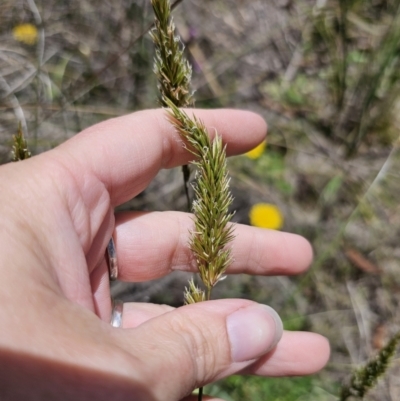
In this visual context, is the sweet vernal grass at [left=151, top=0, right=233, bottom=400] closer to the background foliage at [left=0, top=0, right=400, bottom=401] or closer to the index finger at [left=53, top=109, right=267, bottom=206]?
the index finger at [left=53, top=109, right=267, bottom=206]

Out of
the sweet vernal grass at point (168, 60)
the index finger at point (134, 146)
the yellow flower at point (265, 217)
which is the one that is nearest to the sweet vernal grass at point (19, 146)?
the index finger at point (134, 146)

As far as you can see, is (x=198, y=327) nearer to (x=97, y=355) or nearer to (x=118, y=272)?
(x=97, y=355)

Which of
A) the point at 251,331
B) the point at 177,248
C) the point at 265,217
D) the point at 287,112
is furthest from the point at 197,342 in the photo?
the point at 287,112

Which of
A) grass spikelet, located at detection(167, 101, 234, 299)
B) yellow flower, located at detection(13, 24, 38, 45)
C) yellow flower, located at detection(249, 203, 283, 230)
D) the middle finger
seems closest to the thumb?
grass spikelet, located at detection(167, 101, 234, 299)

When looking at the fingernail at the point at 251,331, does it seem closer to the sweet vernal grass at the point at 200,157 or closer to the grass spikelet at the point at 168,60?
the sweet vernal grass at the point at 200,157

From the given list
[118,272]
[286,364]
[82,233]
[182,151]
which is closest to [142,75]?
[182,151]

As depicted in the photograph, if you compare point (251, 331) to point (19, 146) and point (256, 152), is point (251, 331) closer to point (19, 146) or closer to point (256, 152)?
point (19, 146)

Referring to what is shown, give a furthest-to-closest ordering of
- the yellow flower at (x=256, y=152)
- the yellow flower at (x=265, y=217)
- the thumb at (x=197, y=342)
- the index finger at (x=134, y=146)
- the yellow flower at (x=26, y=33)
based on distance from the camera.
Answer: the yellow flower at (x=26, y=33), the yellow flower at (x=256, y=152), the yellow flower at (x=265, y=217), the index finger at (x=134, y=146), the thumb at (x=197, y=342)

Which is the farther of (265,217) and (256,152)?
(256,152)

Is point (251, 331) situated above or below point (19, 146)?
below
